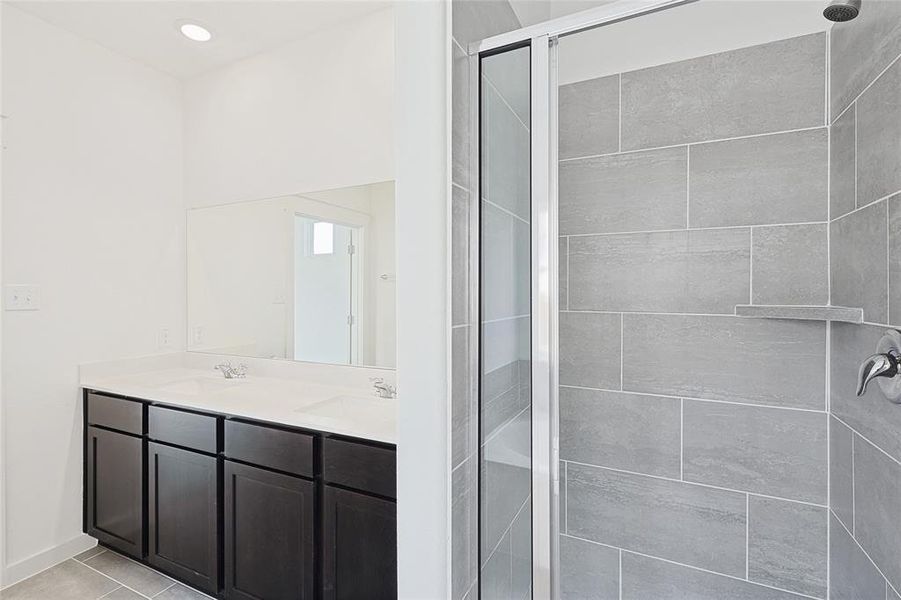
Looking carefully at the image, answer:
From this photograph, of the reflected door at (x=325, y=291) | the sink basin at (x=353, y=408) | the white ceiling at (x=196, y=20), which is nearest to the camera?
the sink basin at (x=353, y=408)

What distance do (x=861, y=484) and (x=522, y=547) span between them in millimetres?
888

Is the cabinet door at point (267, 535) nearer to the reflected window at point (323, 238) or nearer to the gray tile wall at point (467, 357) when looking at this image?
the gray tile wall at point (467, 357)

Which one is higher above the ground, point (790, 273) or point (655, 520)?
point (790, 273)

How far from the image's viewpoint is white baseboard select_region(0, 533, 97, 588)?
6.63 feet

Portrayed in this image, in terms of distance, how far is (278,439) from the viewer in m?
1.66

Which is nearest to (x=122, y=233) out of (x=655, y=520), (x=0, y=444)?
(x=0, y=444)

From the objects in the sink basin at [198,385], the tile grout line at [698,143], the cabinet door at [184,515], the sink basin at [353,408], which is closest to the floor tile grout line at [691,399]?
the sink basin at [353,408]

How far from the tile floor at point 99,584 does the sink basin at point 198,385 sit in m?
0.78

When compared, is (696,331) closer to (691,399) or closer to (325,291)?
(691,399)

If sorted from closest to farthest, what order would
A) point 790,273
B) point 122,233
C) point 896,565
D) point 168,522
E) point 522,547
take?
point 896,565, point 522,547, point 790,273, point 168,522, point 122,233

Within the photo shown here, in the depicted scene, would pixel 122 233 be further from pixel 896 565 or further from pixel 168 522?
pixel 896 565

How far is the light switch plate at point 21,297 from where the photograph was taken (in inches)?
79.7

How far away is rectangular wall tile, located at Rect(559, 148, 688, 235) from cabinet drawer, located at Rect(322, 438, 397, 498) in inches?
38.6

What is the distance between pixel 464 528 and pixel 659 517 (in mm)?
804
